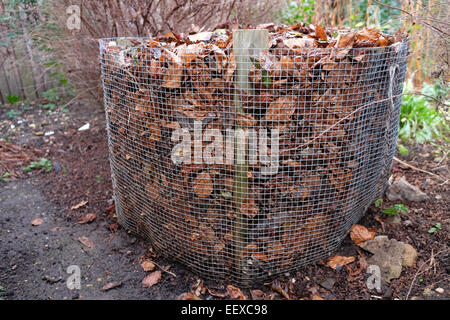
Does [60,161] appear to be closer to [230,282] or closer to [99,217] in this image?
[99,217]

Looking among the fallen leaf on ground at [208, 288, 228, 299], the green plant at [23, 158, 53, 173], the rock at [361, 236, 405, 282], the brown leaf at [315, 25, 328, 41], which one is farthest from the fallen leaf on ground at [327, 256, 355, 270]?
the green plant at [23, 158, 53, 173]

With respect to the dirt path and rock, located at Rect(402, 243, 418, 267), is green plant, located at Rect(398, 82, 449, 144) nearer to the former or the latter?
rock, located at Rect(402, 243, 418, 267)

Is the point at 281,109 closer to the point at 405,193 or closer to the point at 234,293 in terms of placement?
the point at 234,293

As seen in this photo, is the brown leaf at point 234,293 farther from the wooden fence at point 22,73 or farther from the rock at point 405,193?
the wooden fence at point 22,73

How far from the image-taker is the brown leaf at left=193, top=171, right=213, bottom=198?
89.0 inches

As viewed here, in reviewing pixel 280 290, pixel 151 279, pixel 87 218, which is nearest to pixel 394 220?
pixel 280 290

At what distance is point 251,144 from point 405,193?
1939mm

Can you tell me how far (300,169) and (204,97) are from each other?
76 cm

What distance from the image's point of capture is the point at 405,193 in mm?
3248

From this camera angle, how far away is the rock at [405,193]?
10.6 ft

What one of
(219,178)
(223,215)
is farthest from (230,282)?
(219,178)

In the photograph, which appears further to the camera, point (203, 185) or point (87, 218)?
point (87, 218)

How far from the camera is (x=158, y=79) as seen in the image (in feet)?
7.34

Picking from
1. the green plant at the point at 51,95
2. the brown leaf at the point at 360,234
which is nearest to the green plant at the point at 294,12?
the brown leaf at the point at 360,234
